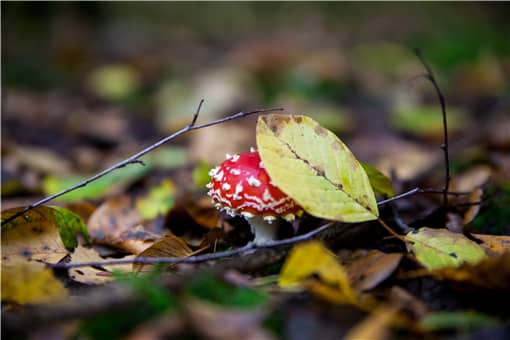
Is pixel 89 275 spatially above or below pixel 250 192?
below

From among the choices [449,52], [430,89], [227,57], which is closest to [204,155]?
[430,89]

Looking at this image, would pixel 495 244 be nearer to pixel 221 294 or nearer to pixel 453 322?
pixel 453 322

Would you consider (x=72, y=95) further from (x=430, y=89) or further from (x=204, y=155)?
(x=430, y=89)

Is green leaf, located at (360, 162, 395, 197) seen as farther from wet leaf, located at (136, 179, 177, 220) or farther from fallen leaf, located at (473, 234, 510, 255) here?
wet leaf, located at (136, 179, 177, 220)

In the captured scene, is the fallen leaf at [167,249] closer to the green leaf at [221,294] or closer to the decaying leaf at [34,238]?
the decaying leaf at [34,238]

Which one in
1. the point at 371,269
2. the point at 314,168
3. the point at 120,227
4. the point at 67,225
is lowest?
the point at 120,227

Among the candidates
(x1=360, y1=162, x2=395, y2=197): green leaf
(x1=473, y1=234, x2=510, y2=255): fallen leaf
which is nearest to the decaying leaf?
(x1=360, y1=162, x2=395, y2=197): green leaf

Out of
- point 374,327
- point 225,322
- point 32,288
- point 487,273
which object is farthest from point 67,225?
point 487,273

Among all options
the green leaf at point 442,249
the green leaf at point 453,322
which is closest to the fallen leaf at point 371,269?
the green leaf at point 442,249
